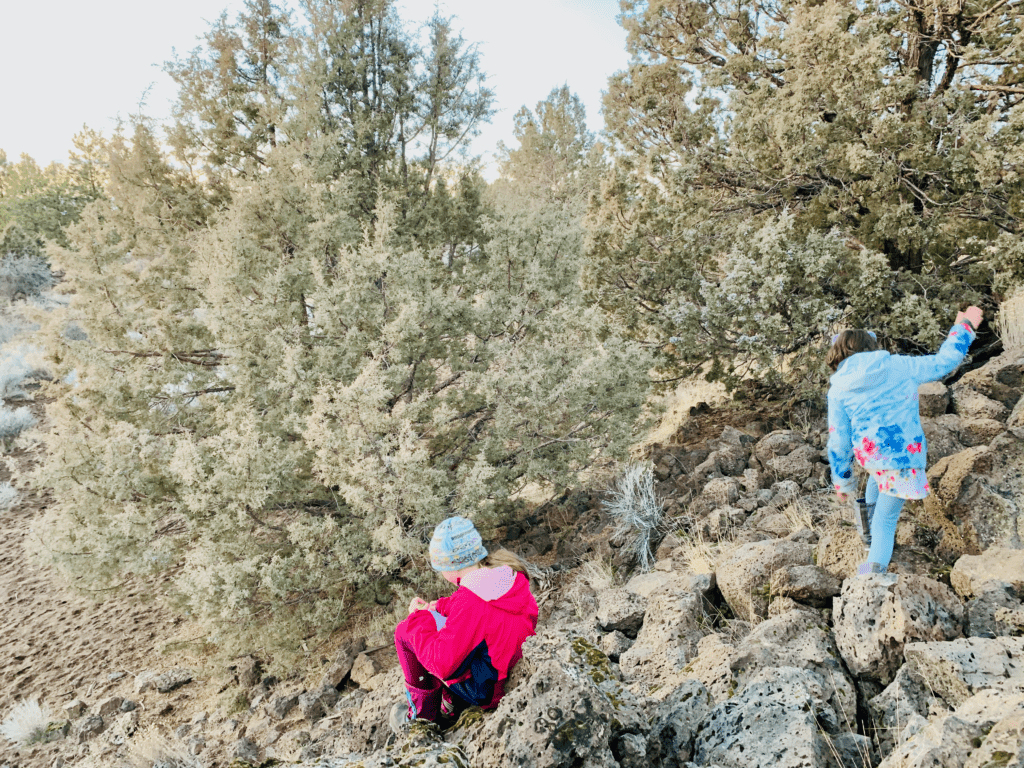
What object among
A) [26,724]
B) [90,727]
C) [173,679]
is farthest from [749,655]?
[26,724]

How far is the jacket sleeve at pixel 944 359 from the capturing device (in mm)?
2906

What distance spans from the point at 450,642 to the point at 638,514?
11.1 feet

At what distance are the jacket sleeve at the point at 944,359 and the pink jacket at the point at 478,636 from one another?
2.40 metres

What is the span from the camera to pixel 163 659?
5.81m

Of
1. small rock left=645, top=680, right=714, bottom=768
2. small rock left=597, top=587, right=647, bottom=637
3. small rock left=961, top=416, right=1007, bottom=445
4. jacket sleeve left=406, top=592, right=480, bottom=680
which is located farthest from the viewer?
small rock left=961, top=416, right=1007, bottom=445

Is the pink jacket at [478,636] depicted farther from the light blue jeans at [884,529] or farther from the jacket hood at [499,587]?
the light blue jeans at [884,529]

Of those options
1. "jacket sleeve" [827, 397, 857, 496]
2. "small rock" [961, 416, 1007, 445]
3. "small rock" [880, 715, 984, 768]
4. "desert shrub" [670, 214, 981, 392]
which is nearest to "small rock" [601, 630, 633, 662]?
"jacket sleeve" [827, 397, 857, 496]

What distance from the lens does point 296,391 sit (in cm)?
481

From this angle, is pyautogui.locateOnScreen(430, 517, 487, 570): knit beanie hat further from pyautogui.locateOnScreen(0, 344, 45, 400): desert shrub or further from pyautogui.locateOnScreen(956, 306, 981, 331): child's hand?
pyautogui.locateOnScreen(0, 344, 45, 400): desert shrub

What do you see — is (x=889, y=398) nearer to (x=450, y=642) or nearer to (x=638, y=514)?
(x=450, y=642)

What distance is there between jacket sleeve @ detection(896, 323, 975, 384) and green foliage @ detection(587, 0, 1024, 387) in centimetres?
238

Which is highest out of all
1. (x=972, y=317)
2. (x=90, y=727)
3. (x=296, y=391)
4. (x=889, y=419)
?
(x=972, y=317)

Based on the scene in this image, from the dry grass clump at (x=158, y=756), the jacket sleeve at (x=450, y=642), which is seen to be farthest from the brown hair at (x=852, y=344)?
the dry grass clump at (x=158, y=756)

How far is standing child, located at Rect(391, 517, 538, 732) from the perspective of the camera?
7.62 feet
